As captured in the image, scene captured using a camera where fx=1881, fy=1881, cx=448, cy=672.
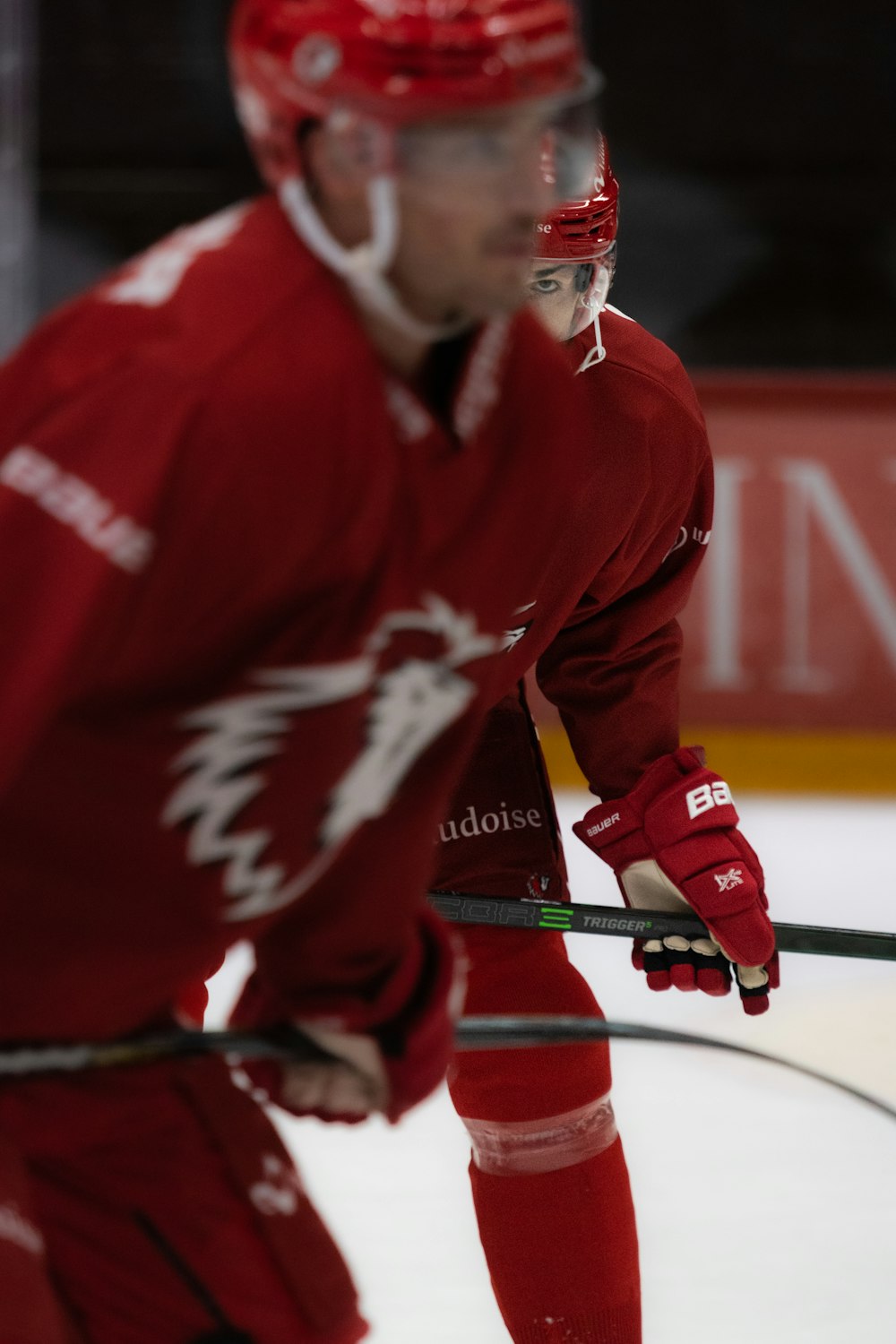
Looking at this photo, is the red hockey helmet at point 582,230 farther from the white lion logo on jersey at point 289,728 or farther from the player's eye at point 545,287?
the white lion logo on jersey at point 289,728

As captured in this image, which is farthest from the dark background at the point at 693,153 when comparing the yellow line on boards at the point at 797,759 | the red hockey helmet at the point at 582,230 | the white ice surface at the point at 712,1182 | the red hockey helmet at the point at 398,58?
the red hockey helmet at the point at 398,58

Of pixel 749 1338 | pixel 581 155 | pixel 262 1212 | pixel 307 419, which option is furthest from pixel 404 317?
pixel 749 1338

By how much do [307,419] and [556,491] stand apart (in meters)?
0.27

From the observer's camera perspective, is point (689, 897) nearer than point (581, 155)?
No

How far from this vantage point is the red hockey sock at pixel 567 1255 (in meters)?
1.79

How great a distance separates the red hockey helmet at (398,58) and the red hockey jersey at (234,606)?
0.26 feet

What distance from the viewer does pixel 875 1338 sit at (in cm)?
200

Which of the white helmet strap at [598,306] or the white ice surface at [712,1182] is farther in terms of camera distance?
the white ice surface at [712,1182]

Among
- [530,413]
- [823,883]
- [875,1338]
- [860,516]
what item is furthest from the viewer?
[860,516]

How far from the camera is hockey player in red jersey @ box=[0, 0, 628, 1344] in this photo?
37.1 inches

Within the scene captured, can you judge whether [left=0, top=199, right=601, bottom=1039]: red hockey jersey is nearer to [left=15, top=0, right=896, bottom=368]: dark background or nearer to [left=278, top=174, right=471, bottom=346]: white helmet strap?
[left=278, top=174, right=471, bottom=346]: white helmet strap

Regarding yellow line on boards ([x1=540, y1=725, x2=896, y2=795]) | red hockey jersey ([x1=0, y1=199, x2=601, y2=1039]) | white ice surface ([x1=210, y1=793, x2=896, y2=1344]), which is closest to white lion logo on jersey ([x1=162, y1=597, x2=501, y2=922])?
red hockey jersey ([x1=0, y1=199, x2=601, y2=1039])

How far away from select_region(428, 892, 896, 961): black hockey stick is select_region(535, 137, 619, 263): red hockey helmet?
0.62 metres

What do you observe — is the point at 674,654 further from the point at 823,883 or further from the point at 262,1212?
the point at 823,883
